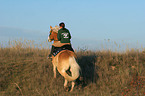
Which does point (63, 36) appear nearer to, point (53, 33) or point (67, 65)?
point (53, 33)

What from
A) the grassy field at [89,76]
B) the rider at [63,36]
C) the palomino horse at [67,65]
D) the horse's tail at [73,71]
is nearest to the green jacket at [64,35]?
the rider at [63,36]

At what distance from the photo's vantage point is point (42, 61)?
36.9 feet

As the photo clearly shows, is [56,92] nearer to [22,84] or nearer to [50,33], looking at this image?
[22,84]

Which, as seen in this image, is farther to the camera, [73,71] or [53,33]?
[53,33]

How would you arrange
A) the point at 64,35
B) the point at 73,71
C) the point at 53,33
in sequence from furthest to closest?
the point at 53,33
the point at 64,35
the point at 73,71

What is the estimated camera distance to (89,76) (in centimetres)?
1003

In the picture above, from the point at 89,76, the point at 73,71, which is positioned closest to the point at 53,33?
the point at 73,71

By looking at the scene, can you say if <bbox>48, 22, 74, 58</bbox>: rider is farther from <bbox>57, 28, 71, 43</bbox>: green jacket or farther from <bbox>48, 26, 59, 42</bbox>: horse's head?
<bbox>48, 26, 59, 42</bbox>: horse's head

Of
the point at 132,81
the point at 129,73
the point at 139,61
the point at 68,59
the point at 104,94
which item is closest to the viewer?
the point at 68,59

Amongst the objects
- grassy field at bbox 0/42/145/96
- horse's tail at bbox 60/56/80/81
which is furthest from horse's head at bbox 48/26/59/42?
horse's tail at bbox 60/56/80/81

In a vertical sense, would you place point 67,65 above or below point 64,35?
below

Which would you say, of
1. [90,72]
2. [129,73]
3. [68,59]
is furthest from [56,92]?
[129,73]

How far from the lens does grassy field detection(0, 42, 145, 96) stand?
27.7ft

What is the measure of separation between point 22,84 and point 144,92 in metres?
5.97
